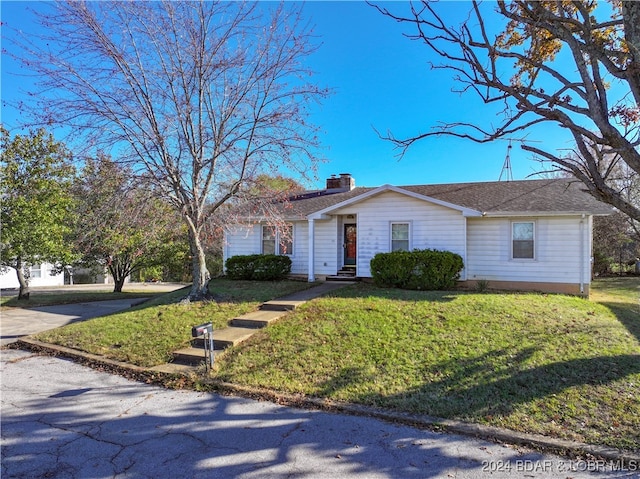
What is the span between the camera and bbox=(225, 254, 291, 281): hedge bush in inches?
550

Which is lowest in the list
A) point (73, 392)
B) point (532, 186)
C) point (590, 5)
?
point (73, 392)

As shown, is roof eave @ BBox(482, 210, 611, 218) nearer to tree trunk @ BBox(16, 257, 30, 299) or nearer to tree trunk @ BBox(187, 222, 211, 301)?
tree trunk @ BBox(187, 222, 211, 301)

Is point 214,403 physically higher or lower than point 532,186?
lower

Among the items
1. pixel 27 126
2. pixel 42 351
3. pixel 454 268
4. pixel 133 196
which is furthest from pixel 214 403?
pixel 454 268

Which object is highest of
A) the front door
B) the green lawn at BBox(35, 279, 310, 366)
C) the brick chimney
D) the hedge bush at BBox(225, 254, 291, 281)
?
the brick chimney

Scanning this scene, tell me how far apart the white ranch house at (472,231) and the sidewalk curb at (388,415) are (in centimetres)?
512

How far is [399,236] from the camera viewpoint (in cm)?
1318

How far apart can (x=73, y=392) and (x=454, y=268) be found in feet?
32.8

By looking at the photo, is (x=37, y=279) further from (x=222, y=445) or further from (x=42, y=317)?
(x=222, y=445)

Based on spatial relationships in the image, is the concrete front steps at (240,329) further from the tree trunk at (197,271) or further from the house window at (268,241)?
the house window at (268,241)

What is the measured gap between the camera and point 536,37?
5539mm

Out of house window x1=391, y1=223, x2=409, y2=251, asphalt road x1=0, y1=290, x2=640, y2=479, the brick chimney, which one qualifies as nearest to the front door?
house window x1=391, y1=223, x2=409, y2=251

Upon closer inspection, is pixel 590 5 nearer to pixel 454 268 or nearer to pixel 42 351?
pixel 454 268

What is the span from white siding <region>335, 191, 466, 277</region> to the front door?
113 centimetres
